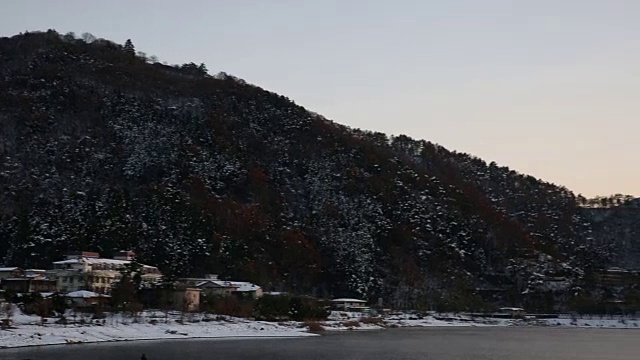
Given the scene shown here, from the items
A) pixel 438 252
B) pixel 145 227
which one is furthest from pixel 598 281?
pixel 145 227

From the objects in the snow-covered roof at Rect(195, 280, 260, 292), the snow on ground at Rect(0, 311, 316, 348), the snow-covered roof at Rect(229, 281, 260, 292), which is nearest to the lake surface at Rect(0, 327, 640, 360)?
the snow on ground at Rect(0, 311, 316, 348)

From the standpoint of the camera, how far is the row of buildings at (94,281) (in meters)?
77.4

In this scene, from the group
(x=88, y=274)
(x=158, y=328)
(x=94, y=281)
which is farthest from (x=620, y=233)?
(x=158, y=328)

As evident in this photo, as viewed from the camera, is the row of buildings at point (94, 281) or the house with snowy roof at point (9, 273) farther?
the house with snowy roof at point (9, 273)

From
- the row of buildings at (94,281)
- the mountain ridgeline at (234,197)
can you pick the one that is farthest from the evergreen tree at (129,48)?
the row of buildings at (94,281)

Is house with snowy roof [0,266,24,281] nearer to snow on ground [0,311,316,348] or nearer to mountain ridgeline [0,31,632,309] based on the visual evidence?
mountain ridgeline [0,31,632,309]

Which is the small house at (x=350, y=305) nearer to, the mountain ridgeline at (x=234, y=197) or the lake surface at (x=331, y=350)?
the mountain ridgeline at (x=234, y=197)

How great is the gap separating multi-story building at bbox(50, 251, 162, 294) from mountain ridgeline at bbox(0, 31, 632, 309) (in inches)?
342

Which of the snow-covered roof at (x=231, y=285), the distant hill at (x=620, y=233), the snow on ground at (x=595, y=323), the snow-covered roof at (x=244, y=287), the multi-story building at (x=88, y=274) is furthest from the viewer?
the distant hill at (x=620, y=233)

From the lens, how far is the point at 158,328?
192ft

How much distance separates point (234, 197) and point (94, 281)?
49.3 m

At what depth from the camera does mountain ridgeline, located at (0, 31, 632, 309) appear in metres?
109

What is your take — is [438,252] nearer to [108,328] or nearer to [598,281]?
[598,281]

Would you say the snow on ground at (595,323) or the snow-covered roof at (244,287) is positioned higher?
the snow-covered roof at (244,287)
